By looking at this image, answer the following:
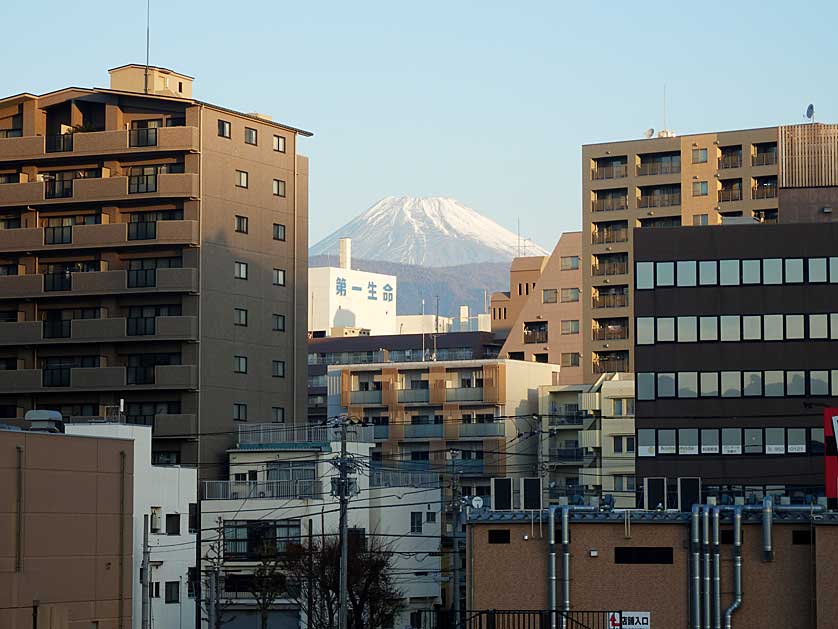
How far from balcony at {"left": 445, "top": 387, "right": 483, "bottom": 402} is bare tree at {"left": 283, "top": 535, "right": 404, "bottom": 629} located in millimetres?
37728

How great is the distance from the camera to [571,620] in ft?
164

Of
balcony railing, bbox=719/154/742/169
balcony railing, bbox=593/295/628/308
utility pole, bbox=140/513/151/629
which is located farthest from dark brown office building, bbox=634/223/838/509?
balcony railing, bbox=719/154/742/169

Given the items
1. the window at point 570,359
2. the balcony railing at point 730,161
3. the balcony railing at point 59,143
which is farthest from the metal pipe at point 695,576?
the window at point 570,359

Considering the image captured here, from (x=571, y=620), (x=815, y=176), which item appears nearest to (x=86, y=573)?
(x=571, y=620)

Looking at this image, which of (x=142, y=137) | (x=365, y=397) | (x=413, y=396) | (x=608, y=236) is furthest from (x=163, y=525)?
(x=608, y=236)

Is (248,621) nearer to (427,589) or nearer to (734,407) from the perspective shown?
(427,589)

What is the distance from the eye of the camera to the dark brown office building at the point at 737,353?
7100 centimetres

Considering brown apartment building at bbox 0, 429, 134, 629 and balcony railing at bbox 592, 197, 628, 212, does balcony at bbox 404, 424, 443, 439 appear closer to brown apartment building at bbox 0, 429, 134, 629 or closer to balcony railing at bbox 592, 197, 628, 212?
balcony railing at bbox 592, 197, 628, 212

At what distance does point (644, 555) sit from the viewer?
51844 millimetres

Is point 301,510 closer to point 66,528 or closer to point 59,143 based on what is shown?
point 59,143

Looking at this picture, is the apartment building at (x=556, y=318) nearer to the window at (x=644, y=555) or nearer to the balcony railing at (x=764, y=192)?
the balcony railing at (x=764, y=192)

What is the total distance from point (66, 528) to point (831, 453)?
2528 cm

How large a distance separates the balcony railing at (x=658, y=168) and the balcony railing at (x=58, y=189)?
45.5m

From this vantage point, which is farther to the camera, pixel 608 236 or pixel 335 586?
pixel 608 236
